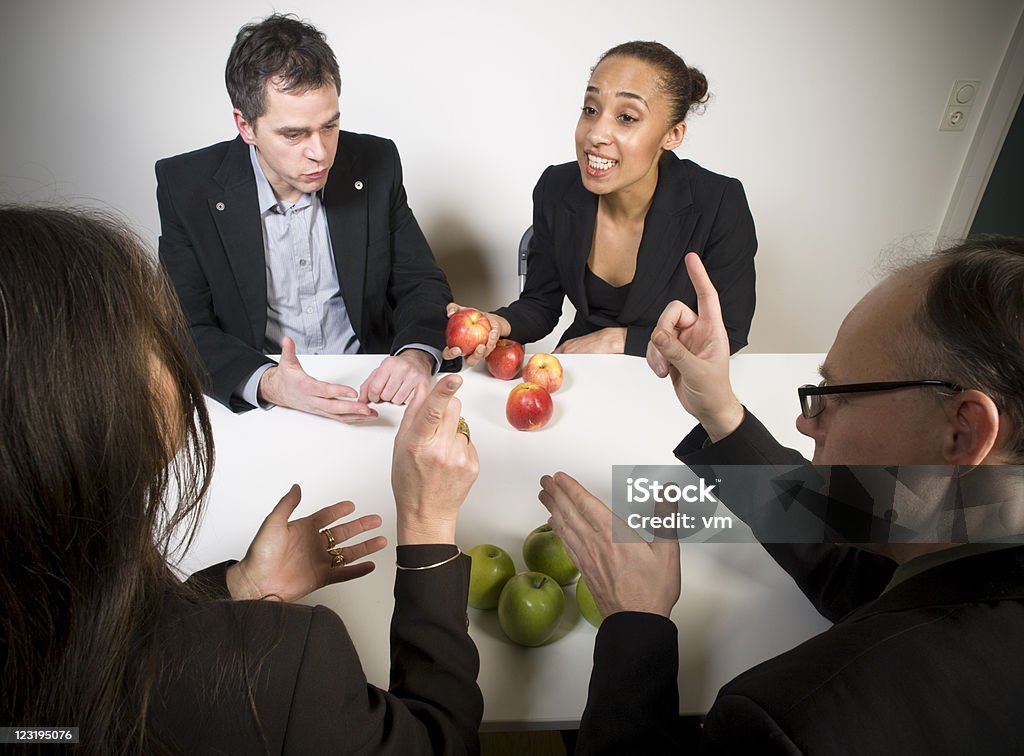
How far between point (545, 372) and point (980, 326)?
2.56ft

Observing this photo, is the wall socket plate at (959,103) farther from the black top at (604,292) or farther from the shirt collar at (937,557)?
the shirt collar at (937,557)

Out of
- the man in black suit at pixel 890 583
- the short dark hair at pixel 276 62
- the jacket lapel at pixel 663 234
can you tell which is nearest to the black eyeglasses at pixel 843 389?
the man in black suit at pixel 890 583

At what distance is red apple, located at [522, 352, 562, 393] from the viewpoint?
135cm

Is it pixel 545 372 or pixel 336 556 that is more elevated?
pixel 545 372

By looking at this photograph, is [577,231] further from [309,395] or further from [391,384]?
[309,395]

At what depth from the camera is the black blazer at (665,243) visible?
1.83 meters

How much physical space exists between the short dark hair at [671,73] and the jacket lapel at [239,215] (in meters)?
0.97

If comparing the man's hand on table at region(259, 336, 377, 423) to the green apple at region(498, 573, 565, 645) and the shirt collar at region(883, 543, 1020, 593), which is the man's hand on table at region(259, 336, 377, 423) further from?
the shirt collar at region(883, 543, 1020, 593)

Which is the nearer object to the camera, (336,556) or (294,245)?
(336,556)

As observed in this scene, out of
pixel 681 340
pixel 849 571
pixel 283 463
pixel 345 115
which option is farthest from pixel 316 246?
pixel 849 571

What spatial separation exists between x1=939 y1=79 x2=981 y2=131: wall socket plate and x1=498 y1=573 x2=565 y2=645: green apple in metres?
2.67

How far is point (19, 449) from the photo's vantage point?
1.57ft

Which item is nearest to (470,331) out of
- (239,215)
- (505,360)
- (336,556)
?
(505,360)

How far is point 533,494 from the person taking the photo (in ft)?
3.65
